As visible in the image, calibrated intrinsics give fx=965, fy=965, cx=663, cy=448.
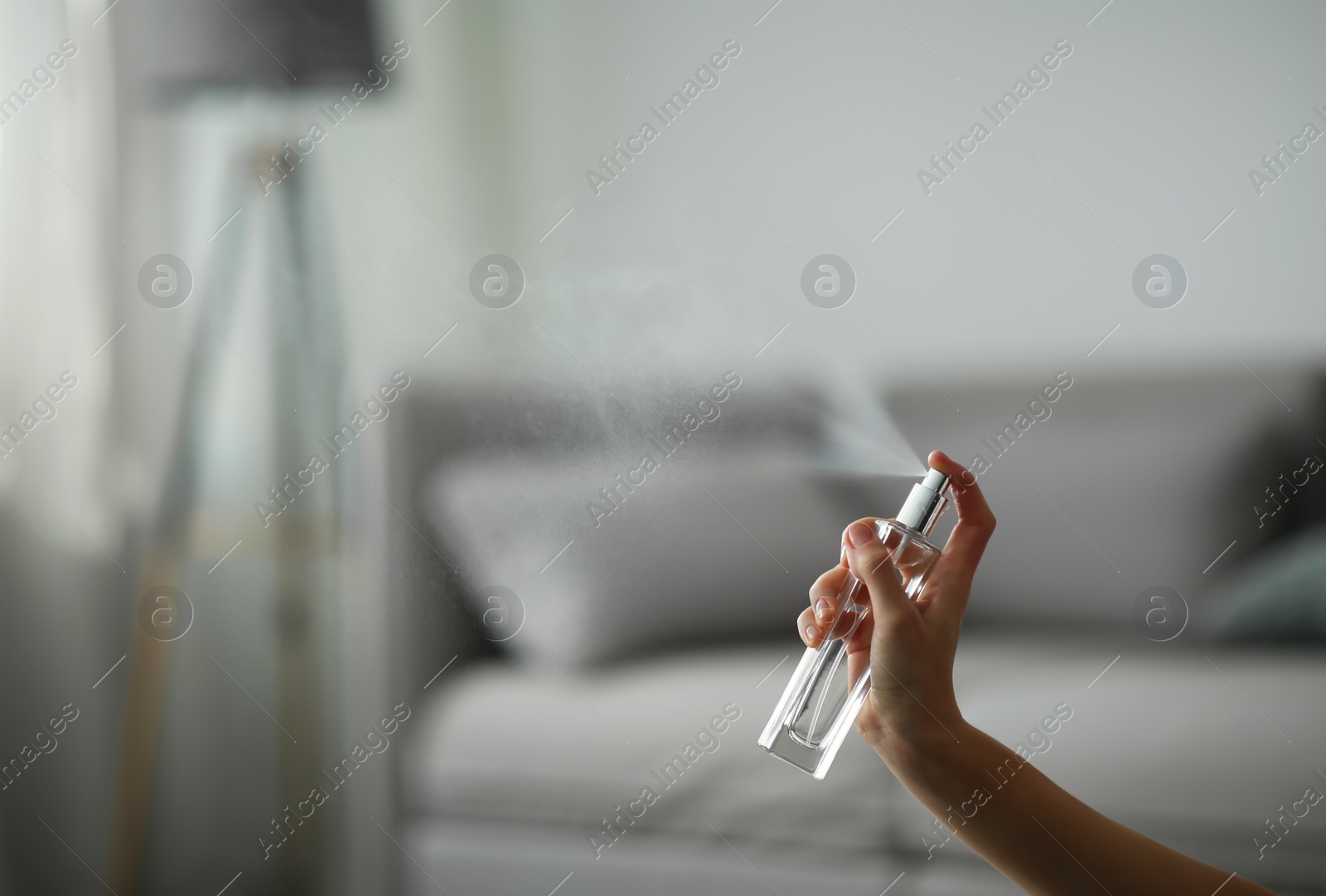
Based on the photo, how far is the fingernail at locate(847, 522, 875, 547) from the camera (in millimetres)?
561

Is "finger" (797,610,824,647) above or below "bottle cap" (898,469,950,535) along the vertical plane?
below

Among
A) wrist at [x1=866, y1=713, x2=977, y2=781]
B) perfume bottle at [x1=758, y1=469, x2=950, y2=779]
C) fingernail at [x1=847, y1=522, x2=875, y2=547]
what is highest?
fingernail at [x1=847, y1=522, x2=875, y2=547]

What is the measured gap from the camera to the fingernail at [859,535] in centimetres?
56

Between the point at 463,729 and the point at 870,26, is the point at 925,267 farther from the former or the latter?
the point at 463,729

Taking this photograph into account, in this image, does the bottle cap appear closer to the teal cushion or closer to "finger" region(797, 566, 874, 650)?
"finger" region(797, 566, 874, 650)

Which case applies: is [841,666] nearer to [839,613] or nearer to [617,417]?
[839,613]

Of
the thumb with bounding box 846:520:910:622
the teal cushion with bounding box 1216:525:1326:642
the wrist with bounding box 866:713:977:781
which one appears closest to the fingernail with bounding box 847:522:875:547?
the thumb with bounding box 846:520:910:622

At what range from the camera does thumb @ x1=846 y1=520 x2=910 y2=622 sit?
0.54 metres

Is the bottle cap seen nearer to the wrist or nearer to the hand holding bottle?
the hand holding bottle

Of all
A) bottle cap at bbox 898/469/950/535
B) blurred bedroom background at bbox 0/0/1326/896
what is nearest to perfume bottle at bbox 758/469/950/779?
bottle cap at bbox 898/469/950/535

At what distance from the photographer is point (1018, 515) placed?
0.73 metres

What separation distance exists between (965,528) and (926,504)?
31mm

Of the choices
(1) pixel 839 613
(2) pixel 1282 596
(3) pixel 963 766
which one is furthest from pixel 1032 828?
(2) pixel 1282 596

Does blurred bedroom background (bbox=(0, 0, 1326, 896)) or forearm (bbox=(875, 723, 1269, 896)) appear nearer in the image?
forearm (bbox=(875, 723, 1269, 896))
